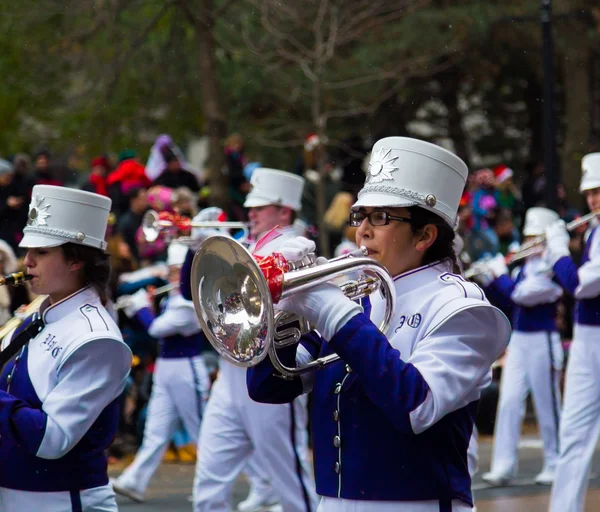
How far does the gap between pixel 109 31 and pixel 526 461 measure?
6.10 m

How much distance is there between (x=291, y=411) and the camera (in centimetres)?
679

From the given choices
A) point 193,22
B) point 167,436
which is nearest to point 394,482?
point 167,436

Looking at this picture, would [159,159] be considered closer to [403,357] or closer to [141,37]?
[141,37]

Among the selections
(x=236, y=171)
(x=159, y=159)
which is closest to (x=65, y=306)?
(x=236, y=171)

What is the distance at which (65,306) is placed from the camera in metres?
4.40

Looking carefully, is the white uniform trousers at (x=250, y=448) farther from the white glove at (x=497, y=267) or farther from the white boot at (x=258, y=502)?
the white glove at (x=497, y=267)

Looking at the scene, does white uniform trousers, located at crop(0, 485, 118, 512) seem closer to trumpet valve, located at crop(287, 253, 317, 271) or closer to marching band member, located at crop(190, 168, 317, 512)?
trumpet valve, located at crop(287, 253, 317, 271)

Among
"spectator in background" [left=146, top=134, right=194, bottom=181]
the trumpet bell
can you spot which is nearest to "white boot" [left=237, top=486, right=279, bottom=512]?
the trumpet bell

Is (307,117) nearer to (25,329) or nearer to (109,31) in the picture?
(109,31)

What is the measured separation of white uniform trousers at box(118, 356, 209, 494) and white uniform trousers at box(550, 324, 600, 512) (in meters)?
3.04

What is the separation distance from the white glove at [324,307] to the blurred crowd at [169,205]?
23.0 ft

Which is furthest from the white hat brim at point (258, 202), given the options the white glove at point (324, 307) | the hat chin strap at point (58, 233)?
the white glove at point (324, 307)

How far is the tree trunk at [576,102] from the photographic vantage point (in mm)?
16156

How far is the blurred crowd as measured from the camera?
11.2 m
